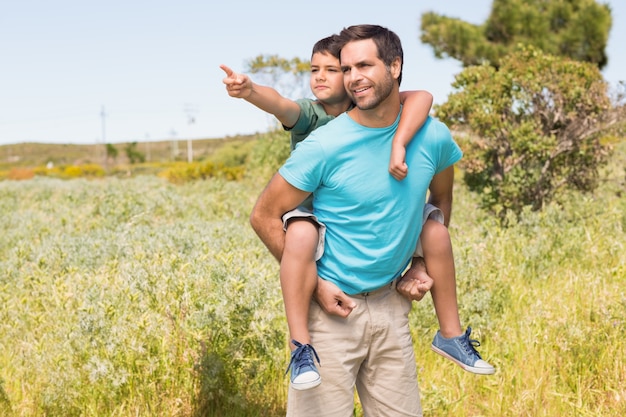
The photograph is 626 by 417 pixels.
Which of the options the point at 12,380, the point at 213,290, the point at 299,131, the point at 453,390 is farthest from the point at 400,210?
the point at 12,380

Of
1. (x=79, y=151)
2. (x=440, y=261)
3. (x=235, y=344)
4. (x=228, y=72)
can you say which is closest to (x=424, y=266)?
(x=440, y=261)

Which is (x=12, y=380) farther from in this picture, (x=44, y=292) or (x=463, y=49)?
(x=463, y=49)

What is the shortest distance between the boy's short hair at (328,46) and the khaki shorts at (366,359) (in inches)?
36.6

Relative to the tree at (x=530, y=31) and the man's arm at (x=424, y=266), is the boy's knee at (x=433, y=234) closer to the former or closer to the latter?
the man's arm at (x=424, y=266)

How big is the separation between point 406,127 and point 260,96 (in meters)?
0.57

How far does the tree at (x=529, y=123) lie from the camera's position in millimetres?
8930

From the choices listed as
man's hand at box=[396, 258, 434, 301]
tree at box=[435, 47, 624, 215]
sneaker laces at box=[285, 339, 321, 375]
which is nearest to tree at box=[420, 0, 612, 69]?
tree at box=[435, 47, 624, 215]

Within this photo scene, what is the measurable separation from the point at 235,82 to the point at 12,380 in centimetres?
269

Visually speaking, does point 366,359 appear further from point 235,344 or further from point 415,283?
point 235,344

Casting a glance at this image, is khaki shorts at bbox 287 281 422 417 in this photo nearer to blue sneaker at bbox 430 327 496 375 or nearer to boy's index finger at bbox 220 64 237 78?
blue sneaker at bbox 430 327 496 375

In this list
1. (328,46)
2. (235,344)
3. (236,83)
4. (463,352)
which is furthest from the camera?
(235,344)

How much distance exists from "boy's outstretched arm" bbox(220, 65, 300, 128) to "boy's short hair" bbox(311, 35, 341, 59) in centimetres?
23

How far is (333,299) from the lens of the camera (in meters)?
2.60

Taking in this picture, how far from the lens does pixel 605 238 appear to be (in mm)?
7078
